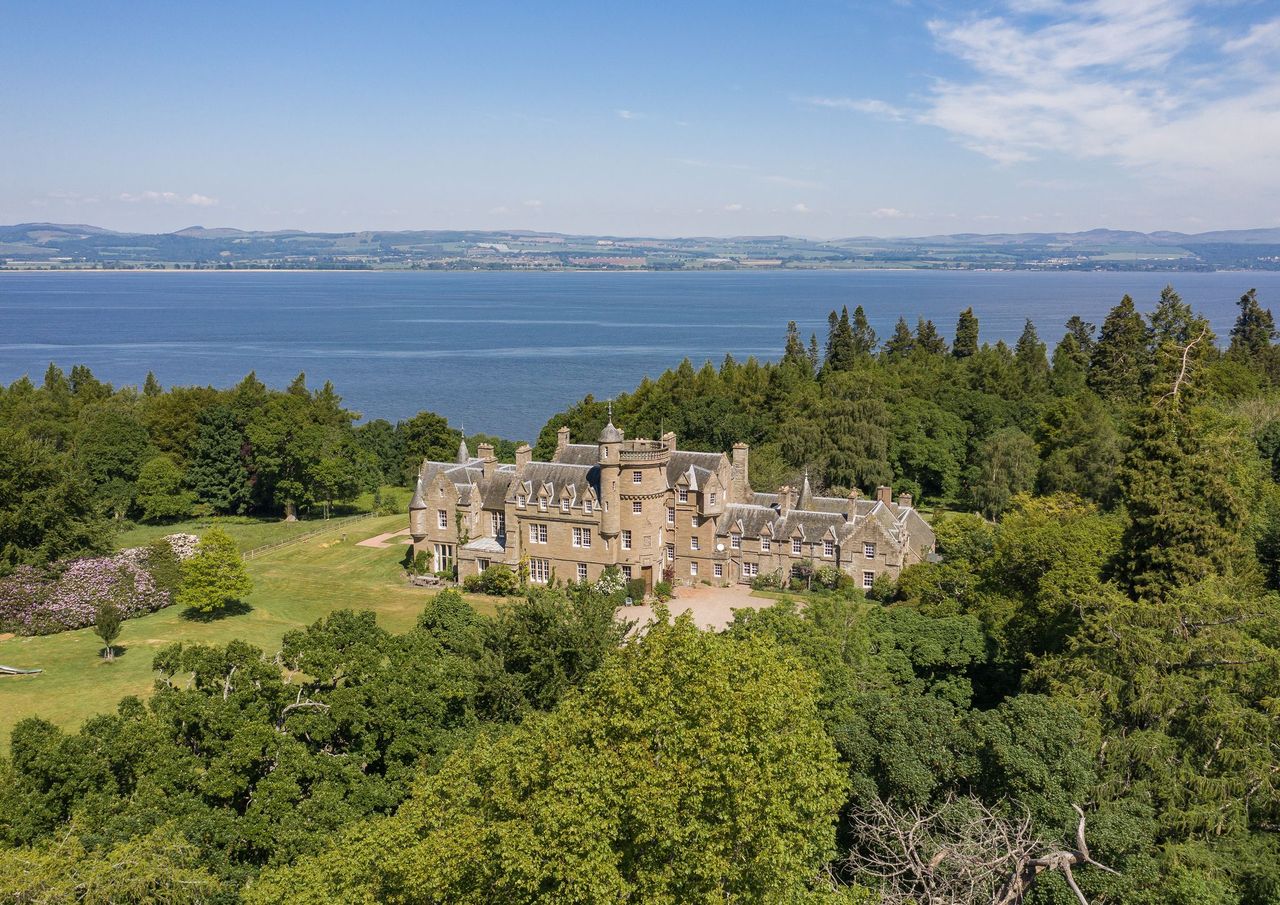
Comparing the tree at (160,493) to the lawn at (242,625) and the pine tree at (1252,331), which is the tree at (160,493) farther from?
the pine tree at (1252,331)

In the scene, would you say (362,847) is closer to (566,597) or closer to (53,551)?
(566,597)

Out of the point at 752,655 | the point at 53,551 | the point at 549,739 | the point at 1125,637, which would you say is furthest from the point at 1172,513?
the point at 53,551

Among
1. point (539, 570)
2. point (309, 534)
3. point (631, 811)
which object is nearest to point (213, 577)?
point (539, 570)

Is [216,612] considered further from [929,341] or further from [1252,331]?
[1252,331]

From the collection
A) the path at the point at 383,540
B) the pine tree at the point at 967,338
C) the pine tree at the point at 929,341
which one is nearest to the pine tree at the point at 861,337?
the pine tree at the point at 929,341

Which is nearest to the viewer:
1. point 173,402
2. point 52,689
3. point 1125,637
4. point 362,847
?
point 362,847
